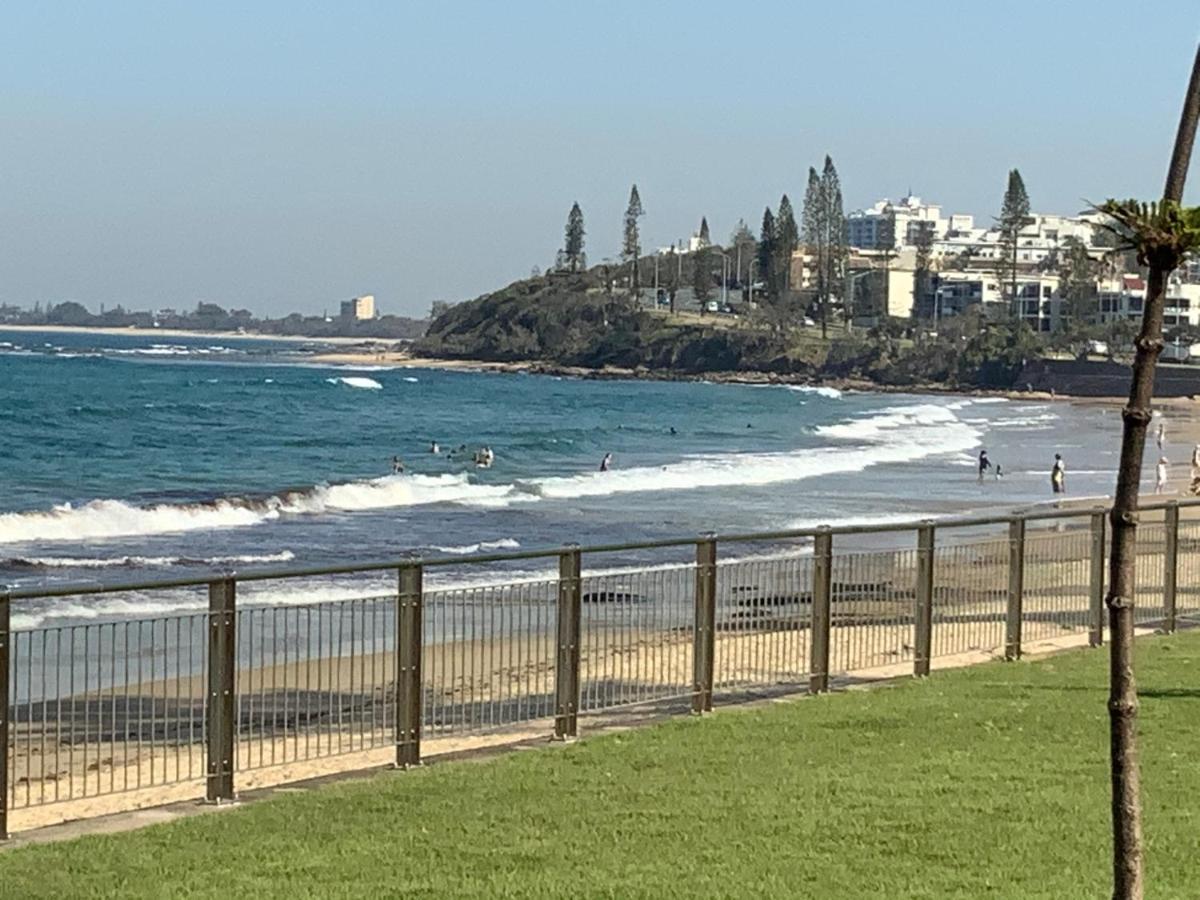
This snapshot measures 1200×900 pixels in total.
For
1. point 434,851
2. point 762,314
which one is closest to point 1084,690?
point 434,851

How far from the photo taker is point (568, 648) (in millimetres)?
10391

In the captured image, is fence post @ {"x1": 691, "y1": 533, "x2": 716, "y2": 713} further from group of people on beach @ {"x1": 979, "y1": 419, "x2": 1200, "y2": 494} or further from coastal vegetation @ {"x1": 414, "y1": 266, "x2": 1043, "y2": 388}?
coastal vegetation @ {"x1": 414, "y1": 266, "x2": 1043, "y2": 388}

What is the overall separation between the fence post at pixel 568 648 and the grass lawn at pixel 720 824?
1.23 ft

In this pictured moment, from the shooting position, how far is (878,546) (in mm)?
13961

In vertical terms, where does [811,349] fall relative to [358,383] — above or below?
above

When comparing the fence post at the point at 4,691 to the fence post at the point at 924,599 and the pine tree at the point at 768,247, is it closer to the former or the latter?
the fence post at the point at 924,599

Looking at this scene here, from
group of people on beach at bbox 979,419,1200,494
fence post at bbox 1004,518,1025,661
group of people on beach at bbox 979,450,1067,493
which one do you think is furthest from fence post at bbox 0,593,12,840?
group of people on beach at bbox 979,450,1067,493

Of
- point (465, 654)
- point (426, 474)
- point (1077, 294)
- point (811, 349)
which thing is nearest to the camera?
point (465, 654)

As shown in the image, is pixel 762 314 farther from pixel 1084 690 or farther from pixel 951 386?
pixel 1084 690

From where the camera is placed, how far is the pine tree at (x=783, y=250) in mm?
187250

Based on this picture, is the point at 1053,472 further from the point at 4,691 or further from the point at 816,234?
the point at 816,234

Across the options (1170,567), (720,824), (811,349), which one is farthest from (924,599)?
(811,349)

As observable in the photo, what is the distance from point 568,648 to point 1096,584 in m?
5.37

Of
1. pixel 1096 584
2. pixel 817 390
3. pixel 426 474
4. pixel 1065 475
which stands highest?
pixel 1096 584
